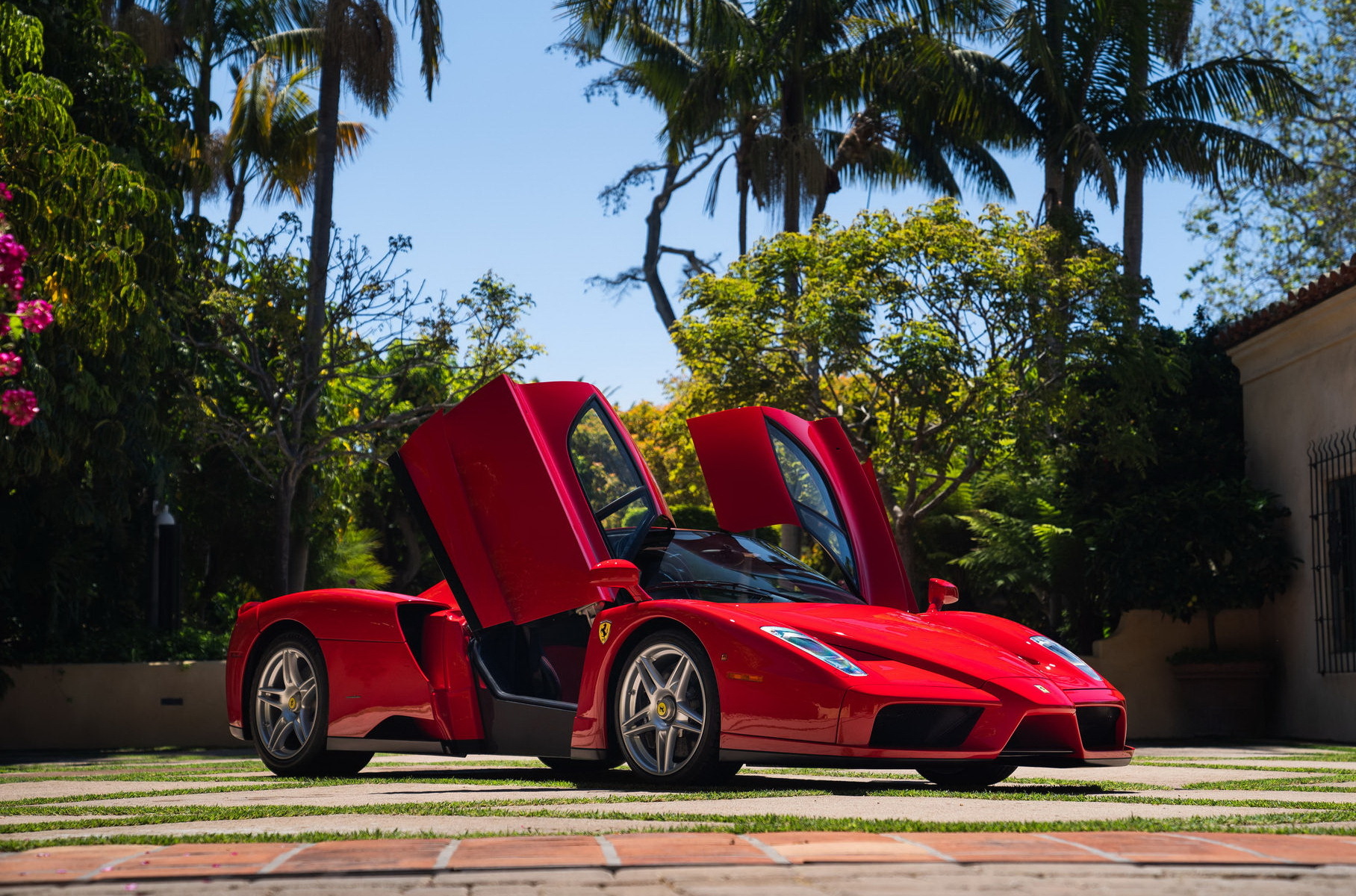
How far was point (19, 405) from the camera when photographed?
5172 mm

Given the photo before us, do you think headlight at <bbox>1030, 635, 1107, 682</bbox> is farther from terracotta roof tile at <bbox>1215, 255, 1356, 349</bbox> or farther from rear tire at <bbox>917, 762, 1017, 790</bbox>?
terracotta roof tile at <bbox>1215, 255, 1356, 349</bbox>

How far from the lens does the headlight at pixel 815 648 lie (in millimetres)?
5773

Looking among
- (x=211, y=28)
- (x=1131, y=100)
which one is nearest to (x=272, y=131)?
(x=211, y=28)

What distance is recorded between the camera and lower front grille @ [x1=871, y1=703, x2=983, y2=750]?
5.70 meters

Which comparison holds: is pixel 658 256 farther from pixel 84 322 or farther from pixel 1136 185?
pixel 84 322

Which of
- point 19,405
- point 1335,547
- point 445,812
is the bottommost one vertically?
point 445,812

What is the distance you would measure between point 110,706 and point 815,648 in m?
10.9

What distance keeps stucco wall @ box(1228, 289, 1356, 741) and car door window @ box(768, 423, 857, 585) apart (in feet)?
25.3

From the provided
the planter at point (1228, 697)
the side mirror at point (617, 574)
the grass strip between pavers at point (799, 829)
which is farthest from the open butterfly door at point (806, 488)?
the planter at point (1228, 697)

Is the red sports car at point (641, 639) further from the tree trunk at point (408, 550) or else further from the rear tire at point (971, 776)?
the tree trunk at point (408, 550)

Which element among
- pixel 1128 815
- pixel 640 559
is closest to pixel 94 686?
pixel 640 559

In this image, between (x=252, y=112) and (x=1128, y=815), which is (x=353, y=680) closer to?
(x=1128, y=815)

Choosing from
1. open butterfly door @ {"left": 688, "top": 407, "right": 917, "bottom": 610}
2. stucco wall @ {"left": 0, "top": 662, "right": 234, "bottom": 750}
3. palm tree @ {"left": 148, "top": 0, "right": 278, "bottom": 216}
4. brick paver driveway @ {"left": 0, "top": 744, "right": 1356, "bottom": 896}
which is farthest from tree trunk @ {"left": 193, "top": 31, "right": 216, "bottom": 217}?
brick paver driveway @ {"left": 0, "top": 744, "right": 1356, "bottom": 896}

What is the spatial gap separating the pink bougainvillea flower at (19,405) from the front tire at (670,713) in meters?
2.67
